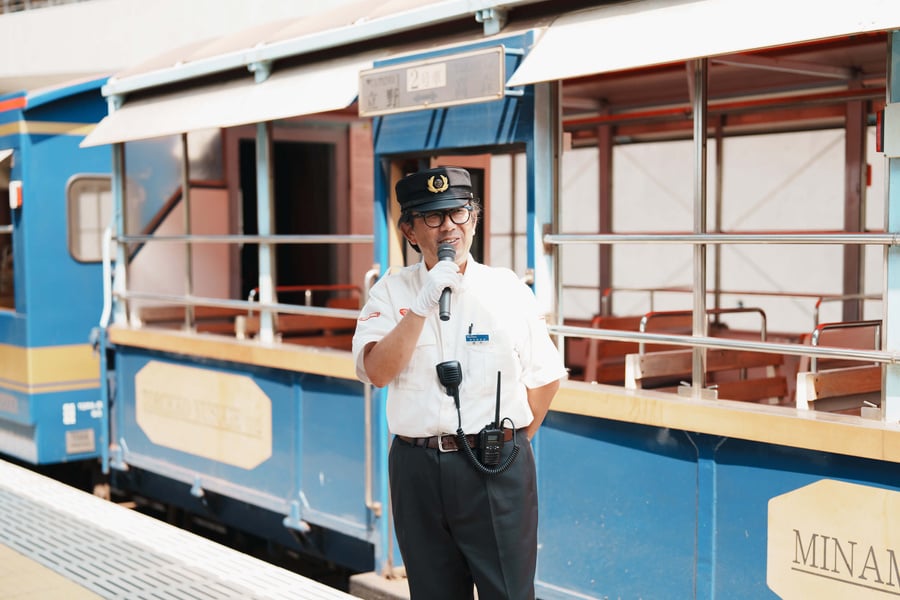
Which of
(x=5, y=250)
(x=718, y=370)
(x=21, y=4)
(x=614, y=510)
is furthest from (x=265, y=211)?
(x=21, y=4)

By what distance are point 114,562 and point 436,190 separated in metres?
2.96

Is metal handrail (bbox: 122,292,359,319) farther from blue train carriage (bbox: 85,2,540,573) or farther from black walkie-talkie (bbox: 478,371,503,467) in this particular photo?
black walkie-talkie (bbox: 478,371,503,467)

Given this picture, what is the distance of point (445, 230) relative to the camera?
281 centimetres

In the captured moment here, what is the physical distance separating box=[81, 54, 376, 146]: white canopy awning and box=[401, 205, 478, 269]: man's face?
236 cm

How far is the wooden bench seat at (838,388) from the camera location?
3.97 m

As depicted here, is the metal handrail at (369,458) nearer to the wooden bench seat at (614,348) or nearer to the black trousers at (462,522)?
the wooden bench seat at (614,348)

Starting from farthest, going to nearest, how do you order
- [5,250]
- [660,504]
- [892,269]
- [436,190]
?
[5,250] < [660,504] < [892,269] < [436,190]

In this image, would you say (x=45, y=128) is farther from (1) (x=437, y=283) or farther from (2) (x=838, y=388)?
(1) (x=437, y=283)

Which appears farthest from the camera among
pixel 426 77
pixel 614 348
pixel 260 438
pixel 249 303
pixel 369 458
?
pixel 614 348

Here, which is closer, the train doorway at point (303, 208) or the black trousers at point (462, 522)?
the black trousers at point (462, 522)

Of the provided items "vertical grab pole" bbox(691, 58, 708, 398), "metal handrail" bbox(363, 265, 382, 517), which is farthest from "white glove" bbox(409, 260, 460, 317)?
"metal handrail" bbox(363, 265, 382, 517)

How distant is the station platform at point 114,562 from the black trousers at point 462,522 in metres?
1.58

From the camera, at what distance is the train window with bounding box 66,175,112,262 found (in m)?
8.23

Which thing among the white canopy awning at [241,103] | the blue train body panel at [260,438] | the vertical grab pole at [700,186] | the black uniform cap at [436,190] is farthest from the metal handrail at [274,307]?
the black uniform cap at [436,190]
